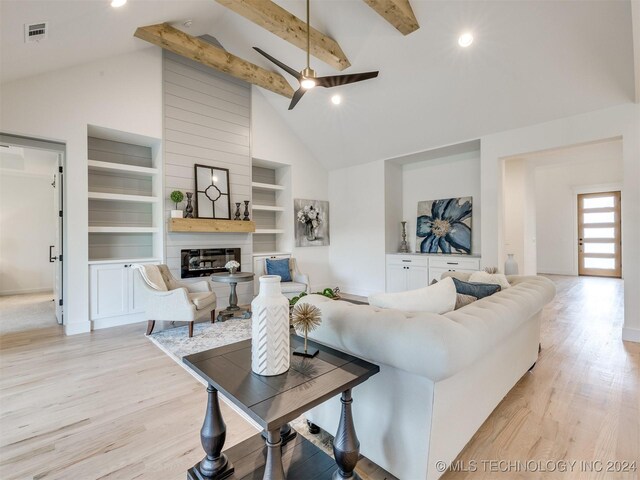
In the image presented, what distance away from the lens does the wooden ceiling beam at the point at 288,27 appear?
3.39 meters

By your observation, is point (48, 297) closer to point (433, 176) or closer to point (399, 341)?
point (399, 341)

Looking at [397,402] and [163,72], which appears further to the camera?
[163,72]

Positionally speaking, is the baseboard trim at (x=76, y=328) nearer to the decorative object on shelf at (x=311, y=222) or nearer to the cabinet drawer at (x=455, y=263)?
the decorative object on shelf at (x=311, y=222)

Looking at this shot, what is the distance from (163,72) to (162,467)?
16.4ft

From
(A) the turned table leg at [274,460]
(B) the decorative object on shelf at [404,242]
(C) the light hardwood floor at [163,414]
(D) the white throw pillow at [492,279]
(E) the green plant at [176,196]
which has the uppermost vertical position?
(E) the green plant at [176,196]

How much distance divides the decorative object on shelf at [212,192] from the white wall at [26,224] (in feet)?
11.5

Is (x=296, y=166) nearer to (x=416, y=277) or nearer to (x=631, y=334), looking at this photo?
(x=416, y=277)

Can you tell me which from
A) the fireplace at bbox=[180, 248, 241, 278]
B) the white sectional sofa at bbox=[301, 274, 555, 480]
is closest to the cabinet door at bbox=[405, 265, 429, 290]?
the fireplace at bbox=[180, 248, 241, 278]

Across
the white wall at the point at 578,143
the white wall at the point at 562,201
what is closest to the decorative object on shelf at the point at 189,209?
the white wall at the point at 578,143

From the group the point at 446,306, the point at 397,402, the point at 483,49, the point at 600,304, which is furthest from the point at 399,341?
the point at 600,304

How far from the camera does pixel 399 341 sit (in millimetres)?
1272

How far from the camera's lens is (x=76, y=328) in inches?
149

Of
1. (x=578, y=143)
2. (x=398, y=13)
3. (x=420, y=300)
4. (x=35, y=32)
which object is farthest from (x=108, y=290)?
(x=578, y=143)

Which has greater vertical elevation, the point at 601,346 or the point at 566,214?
the point at 566,214
